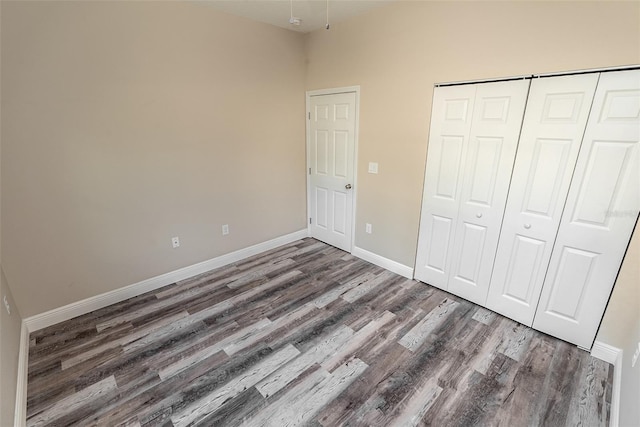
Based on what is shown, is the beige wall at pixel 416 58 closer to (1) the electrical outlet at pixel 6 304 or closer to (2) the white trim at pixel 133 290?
(2) the white trim at pixel 133 290

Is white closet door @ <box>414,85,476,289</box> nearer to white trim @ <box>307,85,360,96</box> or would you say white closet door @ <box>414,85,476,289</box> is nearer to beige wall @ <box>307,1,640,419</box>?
beige wall @ <box>307,1,640,419</box>

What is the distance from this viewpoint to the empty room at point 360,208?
1789mm

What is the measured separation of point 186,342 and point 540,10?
3.50 m

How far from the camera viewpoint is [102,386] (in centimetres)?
187

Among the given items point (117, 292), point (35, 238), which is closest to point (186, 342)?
point (117, 292)

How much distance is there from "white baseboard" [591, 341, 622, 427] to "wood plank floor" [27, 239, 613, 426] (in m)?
0.05

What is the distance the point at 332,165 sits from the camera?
12.1ft

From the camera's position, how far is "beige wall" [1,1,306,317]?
2102mm

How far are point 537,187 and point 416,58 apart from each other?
151 cm

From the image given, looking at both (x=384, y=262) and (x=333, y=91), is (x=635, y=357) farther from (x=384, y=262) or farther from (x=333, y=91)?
(x=333, y=91)

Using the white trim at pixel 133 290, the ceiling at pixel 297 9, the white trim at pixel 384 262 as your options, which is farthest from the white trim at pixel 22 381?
the ceiling at pixel 297 9

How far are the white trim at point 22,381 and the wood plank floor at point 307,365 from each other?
0.15 ft

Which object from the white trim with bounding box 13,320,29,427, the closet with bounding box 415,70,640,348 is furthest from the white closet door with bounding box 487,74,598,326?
the white trim with bounding box 13,320,29,427

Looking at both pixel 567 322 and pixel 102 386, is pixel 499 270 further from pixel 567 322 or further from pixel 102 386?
pixel 102 386
